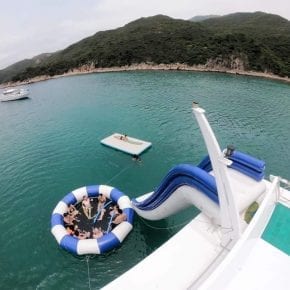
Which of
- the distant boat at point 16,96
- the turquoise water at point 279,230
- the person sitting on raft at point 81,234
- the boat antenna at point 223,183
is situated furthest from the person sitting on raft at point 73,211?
the distant boat at point 16,96

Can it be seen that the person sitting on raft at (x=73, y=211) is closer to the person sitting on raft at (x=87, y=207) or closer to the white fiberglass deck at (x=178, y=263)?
the person sitting on raft at (x=87, y=207)

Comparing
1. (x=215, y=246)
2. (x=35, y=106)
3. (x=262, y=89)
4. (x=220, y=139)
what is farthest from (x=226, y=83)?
(x=215, y=246)

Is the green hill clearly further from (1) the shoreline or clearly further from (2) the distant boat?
(2) the distant boat

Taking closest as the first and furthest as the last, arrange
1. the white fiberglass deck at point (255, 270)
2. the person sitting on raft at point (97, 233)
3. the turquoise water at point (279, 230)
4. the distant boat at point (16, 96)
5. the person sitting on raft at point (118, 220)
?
1. the white fiberglass deck at point (255, 270)
2. the turquoise water at point (279, 230)
3. the person sitting on raft at point (97, 233)
4. the person sitting on raft at point (118, 220)
5. the distant boat at point (16, 96)

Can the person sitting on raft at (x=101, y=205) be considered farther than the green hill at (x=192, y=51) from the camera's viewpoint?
No

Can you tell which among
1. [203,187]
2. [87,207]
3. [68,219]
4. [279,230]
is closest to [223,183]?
[203,187]

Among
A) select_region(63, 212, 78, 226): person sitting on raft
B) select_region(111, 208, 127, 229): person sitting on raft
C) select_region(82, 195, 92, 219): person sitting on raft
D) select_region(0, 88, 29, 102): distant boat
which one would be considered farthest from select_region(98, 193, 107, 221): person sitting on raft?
select_region(0, 88, 29, 102): distant boat

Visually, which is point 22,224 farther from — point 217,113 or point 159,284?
point 217,113
